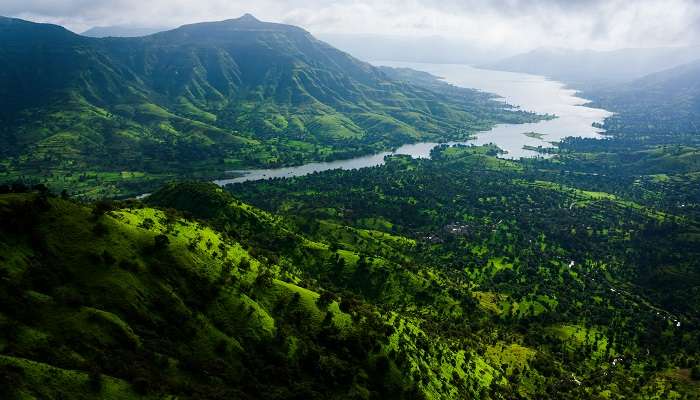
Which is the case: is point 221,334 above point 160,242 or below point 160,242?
below

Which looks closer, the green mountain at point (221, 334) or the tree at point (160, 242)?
the green mountain at point (221, 334)

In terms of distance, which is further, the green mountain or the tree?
the tree

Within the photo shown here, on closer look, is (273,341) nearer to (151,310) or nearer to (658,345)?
(151,310)

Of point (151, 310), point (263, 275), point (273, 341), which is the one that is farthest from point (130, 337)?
point (263, 275)

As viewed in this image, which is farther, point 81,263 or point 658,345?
point 658,345

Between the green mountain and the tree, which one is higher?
the tree

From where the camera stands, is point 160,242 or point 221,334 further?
point 160,242

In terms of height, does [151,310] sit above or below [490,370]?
above

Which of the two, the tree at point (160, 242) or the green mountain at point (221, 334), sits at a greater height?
the tree at point (160, 242)

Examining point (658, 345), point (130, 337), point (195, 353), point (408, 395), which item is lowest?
point (658, 345)

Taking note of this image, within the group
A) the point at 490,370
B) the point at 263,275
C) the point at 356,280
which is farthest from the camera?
the point at 356,280

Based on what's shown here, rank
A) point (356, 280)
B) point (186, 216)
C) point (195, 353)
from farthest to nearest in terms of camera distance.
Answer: point (356, 280) → point (186, 216) → point (195, 353)
